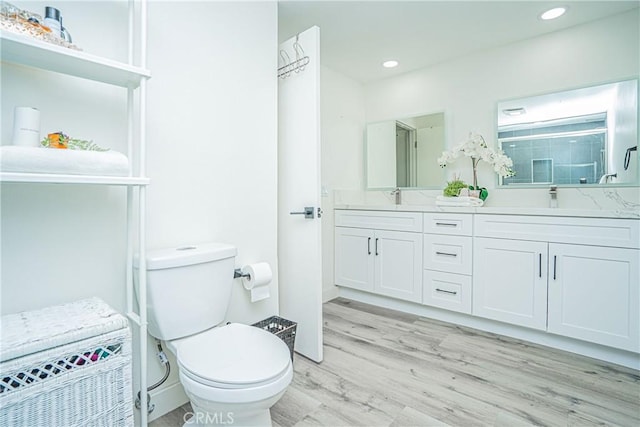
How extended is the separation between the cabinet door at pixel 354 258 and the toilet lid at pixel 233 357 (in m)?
1.69

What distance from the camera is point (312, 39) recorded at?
6.13ft

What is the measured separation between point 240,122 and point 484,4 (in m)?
1.78

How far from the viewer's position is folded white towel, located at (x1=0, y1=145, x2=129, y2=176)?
91 cm

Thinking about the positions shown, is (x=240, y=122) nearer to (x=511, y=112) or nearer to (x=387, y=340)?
(x=387, y=340)

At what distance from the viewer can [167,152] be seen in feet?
4.96

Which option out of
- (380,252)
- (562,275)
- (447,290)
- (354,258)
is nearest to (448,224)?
(447,290)

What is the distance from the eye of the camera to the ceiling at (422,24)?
2.11m

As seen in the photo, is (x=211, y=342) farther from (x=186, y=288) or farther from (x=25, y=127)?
(x=25, y=127)

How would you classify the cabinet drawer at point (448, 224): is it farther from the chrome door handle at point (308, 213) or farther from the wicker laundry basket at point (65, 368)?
the wicker laundry basket at point (65, 368)

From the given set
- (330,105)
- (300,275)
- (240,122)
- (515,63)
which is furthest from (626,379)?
(330,105)

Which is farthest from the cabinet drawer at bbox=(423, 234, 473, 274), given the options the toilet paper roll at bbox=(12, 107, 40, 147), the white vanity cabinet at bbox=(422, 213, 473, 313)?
the toilet paper roll at bbox=(12, 107, 40, 147)

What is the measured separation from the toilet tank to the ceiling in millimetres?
1737

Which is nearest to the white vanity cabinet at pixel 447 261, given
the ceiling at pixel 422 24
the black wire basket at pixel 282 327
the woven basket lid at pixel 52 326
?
the black wire basket at pixel 282 327

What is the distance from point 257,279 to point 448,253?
153cm
